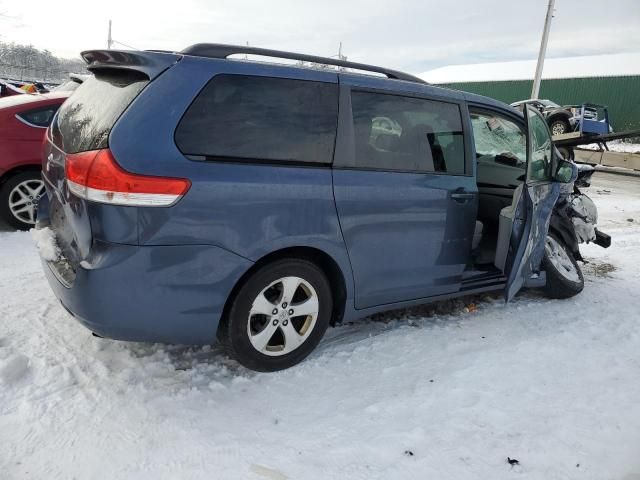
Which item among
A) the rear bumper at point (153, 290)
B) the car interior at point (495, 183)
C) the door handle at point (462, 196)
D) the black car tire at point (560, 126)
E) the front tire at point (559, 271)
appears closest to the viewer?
the rear bumper at point (153, 290)

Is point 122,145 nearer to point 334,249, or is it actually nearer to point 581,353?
point 334,249

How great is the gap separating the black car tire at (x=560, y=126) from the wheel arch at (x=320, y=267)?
15259mm

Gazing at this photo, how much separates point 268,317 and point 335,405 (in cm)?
60

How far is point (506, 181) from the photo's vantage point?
4.48m

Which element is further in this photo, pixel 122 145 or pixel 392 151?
pixel 392 151

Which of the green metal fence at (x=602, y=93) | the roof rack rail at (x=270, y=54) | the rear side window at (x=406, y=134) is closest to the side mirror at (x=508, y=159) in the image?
the rear side window at (x=406, y=134)

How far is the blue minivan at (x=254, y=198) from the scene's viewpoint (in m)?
2.34

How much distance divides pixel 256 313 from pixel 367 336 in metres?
1.07

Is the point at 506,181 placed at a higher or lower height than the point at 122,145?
lower

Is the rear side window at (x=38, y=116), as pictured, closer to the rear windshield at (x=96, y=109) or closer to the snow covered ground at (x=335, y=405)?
the snow covered ground at (x=335, y=405)

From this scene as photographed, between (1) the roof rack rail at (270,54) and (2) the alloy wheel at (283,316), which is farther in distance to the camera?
(2) the alloy wheel at (283,316)

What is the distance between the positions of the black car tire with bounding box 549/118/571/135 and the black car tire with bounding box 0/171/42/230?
15.4m

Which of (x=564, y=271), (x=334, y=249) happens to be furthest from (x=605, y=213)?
(x=334, y=249)

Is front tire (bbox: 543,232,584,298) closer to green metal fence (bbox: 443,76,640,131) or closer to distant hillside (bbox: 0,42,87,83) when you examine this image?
green metal fence (bbox: 443,76,640,131)
